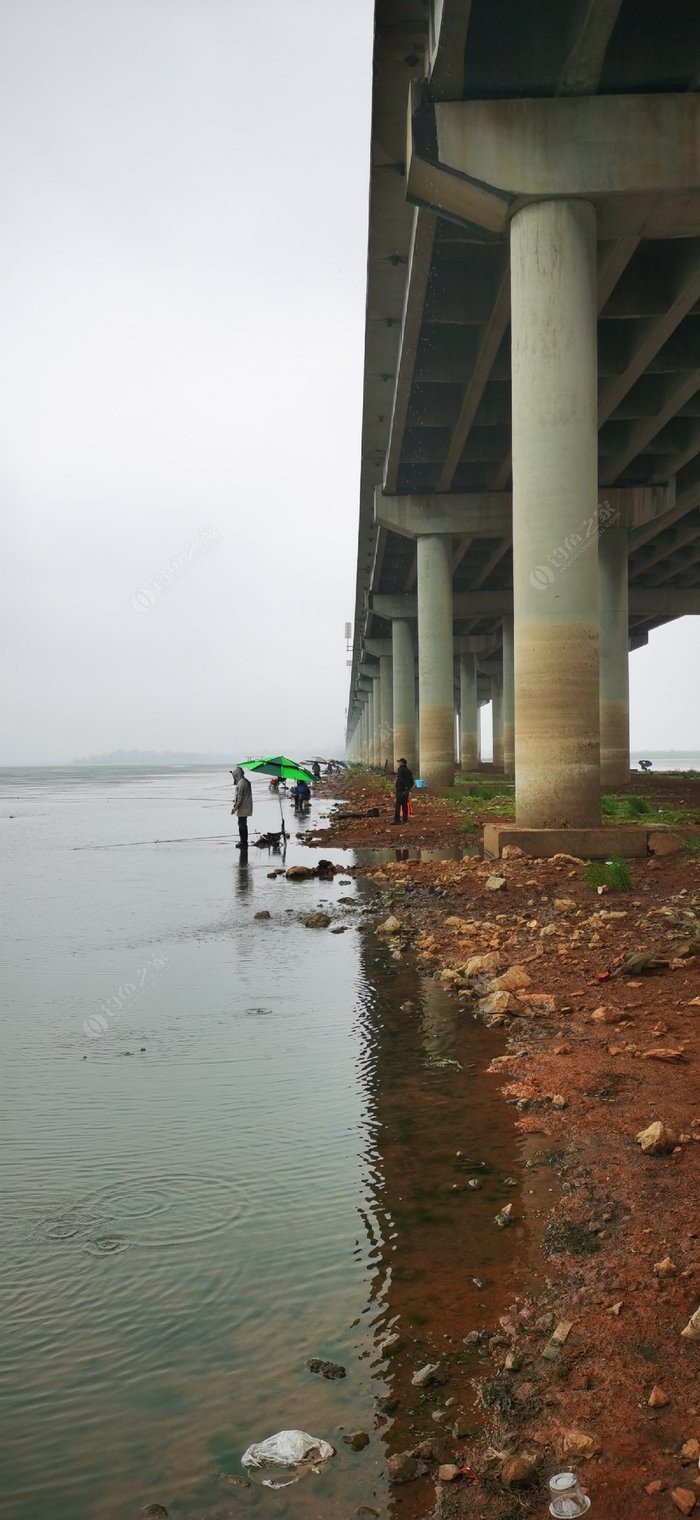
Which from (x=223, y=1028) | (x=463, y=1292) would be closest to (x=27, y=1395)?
(x=463, y=1292)

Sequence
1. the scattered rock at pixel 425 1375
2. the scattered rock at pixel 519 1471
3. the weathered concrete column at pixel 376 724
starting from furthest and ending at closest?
the weathered concrete column at pixel 376 724
the scattered rock at pixel 425 1375
the scattered rock at pixel 519 1471

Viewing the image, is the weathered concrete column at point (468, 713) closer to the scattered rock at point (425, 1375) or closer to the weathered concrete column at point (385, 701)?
the weathered concrete column at point (385, 701)

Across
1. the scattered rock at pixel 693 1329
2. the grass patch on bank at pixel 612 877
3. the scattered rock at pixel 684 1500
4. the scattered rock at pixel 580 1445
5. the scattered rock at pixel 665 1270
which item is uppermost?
the grass patch on bank at pixel 612 877

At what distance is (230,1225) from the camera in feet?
14.2

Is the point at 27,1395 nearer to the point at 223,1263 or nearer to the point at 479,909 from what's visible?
the point at 223,1263

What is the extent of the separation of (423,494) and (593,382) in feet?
68.4

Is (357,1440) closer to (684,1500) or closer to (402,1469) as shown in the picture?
(402,1469)

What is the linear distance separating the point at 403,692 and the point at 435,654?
72.0ft

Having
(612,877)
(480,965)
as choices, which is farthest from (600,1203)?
(612,877)

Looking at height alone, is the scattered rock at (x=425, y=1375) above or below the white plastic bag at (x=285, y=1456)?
above

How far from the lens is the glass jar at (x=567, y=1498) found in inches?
101

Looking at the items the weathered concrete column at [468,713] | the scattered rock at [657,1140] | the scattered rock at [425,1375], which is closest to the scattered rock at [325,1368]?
the scattered rock at [425,1375]

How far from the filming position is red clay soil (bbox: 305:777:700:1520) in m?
2.74

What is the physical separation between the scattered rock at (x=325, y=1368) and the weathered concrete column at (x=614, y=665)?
3355cm
